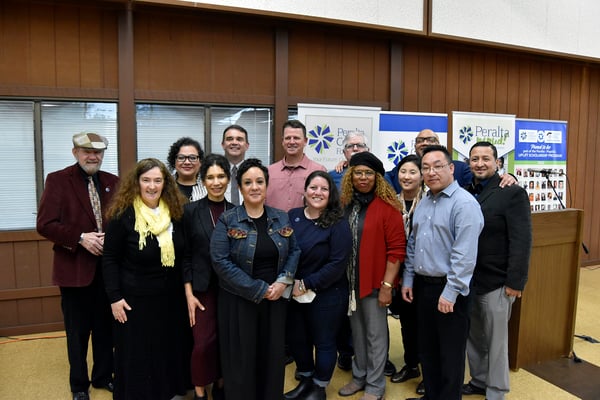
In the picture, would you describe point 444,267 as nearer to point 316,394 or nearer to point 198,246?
point 316,394

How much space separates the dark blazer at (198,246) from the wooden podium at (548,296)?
2214 mm

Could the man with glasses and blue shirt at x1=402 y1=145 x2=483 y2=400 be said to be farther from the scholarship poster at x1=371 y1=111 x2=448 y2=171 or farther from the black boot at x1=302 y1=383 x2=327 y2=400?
the scholarship poster at x1=371 y1=111 x2=448 y2=171

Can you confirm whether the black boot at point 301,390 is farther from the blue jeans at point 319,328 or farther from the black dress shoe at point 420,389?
the black dress shoe at point 420,389

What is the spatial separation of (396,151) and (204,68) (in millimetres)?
2288

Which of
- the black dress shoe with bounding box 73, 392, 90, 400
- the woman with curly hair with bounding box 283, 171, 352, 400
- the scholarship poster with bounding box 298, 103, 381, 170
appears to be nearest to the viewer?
the woman with curly hair with bounding box 283, 171, 352, 400

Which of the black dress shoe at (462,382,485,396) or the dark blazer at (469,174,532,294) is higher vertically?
the dark blazer at (469,174,532,294)

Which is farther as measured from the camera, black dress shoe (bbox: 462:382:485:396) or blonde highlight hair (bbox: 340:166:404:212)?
black dress shoe (bbox: 462:382:485:396)

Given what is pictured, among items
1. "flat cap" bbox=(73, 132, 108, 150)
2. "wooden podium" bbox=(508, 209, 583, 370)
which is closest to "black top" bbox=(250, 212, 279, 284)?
"flat cap" bbox=(73, 132, 108, 150)

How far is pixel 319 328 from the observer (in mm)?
2479

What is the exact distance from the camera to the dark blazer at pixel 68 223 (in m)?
2.51

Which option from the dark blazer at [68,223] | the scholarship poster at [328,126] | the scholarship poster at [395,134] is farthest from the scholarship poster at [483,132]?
the dark blazer at [68,223]

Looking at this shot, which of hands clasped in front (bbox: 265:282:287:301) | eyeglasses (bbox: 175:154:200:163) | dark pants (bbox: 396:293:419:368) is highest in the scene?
eyeglasses (bbox: 175:154:200:163)

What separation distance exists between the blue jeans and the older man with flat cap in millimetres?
1266

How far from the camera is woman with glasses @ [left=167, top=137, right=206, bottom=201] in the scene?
2688 millimetres
